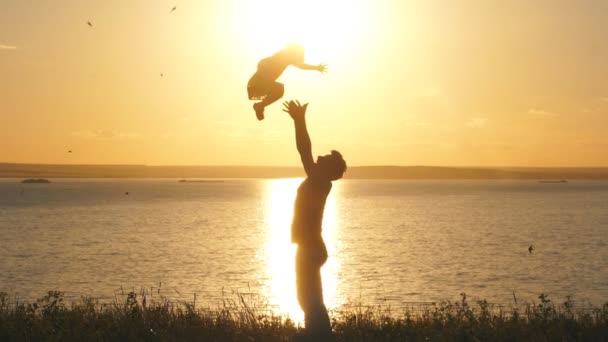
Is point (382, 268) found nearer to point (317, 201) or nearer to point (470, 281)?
point (470, 281)

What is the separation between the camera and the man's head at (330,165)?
29.4ft

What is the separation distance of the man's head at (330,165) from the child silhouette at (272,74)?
3.32ft

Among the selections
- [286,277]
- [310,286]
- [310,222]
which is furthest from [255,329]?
[286,277]

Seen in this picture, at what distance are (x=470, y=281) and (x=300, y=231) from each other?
3658 centimetres

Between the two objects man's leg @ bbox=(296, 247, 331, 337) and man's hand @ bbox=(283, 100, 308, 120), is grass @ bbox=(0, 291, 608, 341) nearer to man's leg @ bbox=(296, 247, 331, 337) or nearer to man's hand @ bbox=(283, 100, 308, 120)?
man's leg @ bbox=(296, 247, 331, 337)

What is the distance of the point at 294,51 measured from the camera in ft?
26.9

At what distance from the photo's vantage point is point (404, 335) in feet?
36.6

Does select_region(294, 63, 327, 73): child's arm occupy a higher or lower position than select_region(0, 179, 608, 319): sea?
lower

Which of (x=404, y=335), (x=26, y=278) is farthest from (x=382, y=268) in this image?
(x=404, y=335)

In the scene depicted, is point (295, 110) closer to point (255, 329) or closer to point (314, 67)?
point (314, 67)

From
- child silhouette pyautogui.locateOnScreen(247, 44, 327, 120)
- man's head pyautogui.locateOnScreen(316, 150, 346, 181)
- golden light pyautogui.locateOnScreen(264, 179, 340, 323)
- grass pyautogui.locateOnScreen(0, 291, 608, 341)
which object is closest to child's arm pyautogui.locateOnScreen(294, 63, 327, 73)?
child silhouette pyautogui.locateOnScreen(247, 44, 327, 120)

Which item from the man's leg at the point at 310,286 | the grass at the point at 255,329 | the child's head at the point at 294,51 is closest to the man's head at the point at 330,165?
the man's leg at the point at 310,286

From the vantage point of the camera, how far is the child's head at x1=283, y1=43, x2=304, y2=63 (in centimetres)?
820

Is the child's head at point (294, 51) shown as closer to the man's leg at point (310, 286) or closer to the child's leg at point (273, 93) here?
the child's leg at point (273, 93)
